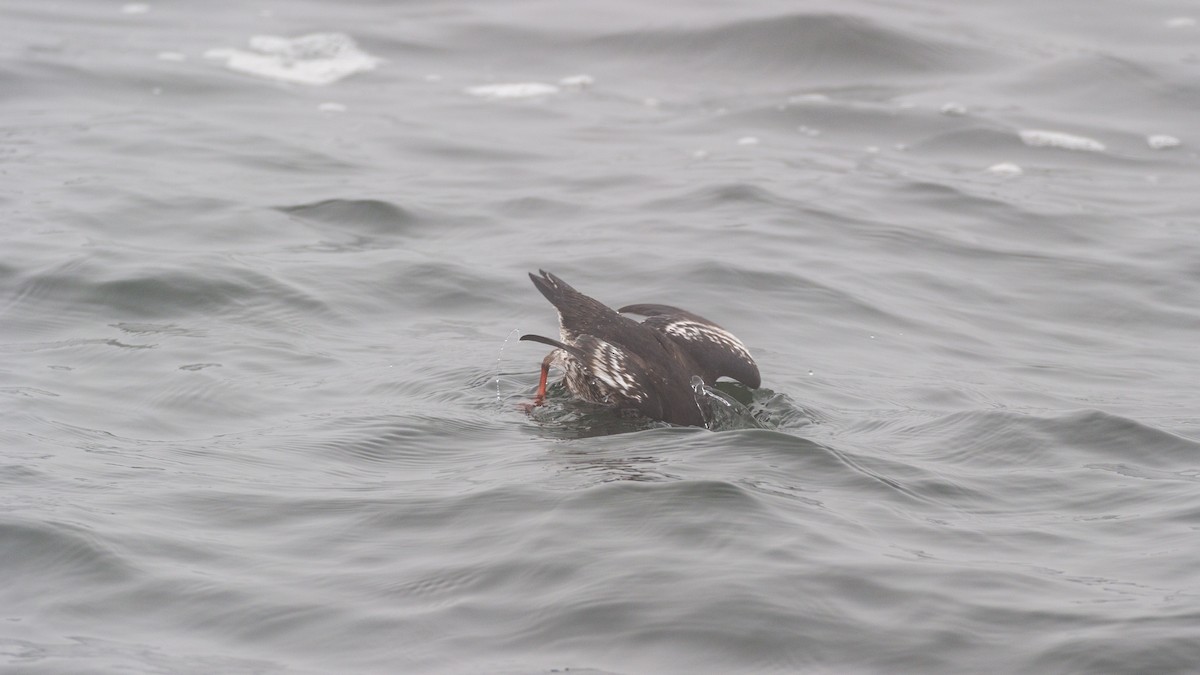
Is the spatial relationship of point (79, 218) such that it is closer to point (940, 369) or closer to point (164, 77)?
point (164, 77)

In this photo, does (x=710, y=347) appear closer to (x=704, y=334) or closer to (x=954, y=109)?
(x=704, y=334)

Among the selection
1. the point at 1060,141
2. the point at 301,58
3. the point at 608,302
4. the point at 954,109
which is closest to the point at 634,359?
the point at 608,302

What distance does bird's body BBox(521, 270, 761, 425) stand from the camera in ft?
23.7

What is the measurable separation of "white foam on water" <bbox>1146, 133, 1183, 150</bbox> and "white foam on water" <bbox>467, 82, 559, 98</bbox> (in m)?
5.77

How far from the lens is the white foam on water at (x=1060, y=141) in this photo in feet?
45.2

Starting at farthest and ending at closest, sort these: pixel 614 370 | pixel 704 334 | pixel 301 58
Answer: pixel 301 58 < pixel 704 334 < pixel 614 370

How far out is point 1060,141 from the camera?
13875mm

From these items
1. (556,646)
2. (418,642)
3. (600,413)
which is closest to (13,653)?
(418,642)

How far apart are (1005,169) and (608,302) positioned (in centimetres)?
523

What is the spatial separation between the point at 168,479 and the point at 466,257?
4.33 m

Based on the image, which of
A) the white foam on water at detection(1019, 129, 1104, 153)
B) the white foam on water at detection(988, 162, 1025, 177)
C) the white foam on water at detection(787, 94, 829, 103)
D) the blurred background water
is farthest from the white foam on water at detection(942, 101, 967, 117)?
the white foam on water at detection(988, 162, 1025, 177)

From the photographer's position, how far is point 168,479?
639 cm

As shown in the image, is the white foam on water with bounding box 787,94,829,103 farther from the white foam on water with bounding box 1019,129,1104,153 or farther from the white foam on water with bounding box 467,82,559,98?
the white foam on water with bounding box 467,82,559,98

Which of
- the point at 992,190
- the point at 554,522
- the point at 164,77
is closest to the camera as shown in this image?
the point at 554,522
